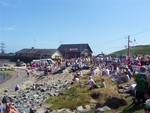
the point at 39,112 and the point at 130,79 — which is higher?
the point at 130,79

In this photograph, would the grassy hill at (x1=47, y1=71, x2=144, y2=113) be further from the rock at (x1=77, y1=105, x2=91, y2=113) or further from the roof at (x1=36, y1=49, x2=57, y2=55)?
the roof at (x1=36, y1=49, x2=57, y2=55)

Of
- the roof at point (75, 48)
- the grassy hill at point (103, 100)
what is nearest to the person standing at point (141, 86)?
the grassy hill at point (103, 100)

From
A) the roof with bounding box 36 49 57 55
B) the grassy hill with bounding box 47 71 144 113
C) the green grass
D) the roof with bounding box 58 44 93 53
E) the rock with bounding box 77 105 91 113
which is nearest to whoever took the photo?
the green grass

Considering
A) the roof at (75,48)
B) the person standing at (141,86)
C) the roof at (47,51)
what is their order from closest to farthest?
the person standing at (141,86) → the roof at (75,48) → the roof at (47,51)

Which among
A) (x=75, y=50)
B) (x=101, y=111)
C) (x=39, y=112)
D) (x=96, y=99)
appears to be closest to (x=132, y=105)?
(x=101, y=111)

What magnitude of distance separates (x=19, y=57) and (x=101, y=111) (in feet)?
294

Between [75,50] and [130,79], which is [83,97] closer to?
[130,79]

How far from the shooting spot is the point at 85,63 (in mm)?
44656

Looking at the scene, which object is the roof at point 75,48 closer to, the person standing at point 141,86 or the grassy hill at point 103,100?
the grassy hill at point 103,100

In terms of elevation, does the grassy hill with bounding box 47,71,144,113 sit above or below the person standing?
below

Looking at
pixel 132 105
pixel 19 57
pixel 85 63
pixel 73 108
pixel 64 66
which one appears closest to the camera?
pixel 132 105

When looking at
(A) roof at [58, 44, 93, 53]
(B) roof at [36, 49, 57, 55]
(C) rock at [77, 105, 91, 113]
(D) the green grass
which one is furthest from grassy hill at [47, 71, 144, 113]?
(B) roof at [36, 49, 57, 55]

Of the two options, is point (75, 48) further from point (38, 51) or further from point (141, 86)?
point (141, 86)

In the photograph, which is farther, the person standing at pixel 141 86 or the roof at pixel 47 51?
the roof at pixel 47 51
